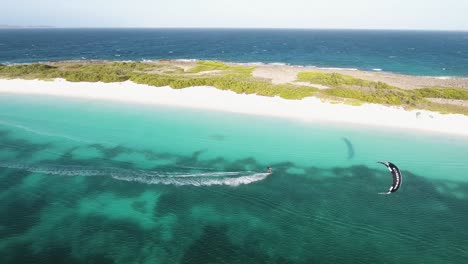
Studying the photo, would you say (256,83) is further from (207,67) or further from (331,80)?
(207,67)

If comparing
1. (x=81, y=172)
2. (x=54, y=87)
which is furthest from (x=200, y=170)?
(x=54, y=87)

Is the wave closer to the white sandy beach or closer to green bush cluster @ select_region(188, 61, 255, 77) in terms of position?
the white sandy beach

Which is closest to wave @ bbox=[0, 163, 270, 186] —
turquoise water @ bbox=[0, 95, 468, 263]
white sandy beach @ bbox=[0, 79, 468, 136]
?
turquoise water @ bbox=[0, 95, 468, 263]

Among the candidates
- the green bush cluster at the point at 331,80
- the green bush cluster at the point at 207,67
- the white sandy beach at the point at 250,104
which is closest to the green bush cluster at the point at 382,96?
the white sandy beach at the point at 250,104

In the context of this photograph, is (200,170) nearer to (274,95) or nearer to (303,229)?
(303,229)

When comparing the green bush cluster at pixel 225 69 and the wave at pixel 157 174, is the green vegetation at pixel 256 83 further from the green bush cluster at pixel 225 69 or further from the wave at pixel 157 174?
the wave at pixel 157 174

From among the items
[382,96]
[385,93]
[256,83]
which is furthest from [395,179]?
[256,83]
